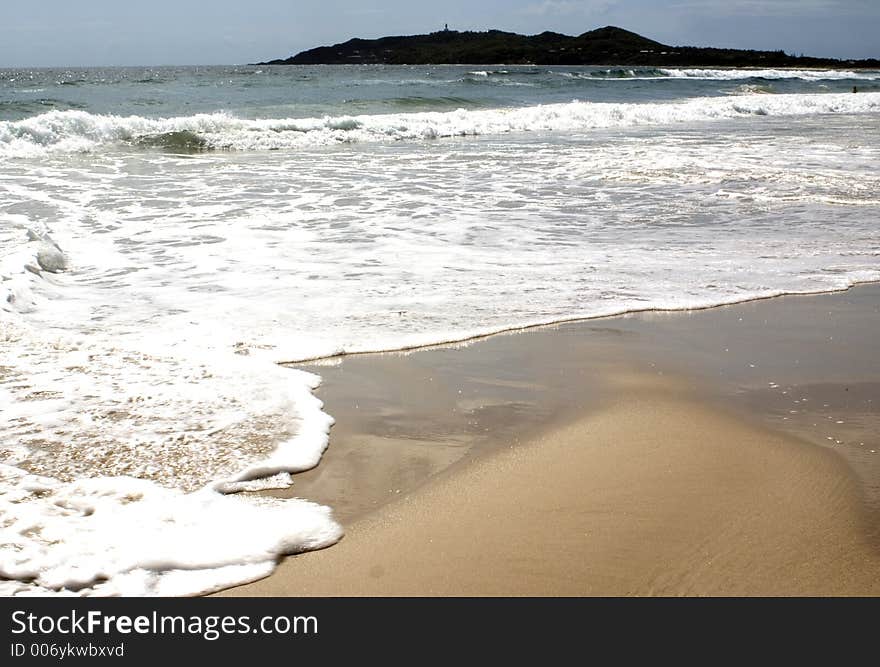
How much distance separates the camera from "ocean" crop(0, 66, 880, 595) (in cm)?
263

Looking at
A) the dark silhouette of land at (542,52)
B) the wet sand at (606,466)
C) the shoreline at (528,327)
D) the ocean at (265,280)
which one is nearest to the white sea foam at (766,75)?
the dark silhouette of land at (542,52)

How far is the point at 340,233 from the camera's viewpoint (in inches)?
287

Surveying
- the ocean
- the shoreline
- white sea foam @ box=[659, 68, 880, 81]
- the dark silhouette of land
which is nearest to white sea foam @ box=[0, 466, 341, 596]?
the ocean

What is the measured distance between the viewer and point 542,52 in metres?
99.9

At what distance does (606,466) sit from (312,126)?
58.0 ft

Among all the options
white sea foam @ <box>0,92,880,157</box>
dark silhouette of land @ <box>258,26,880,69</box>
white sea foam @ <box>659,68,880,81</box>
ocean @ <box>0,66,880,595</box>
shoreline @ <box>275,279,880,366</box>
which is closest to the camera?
ocean @ <box>0,66,880,595</box>

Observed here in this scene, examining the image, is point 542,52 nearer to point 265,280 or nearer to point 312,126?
point 312,126

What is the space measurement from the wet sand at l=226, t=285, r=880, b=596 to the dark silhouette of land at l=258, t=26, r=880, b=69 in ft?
292

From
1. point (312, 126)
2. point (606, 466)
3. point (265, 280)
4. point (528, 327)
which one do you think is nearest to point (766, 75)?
point (312, 126)

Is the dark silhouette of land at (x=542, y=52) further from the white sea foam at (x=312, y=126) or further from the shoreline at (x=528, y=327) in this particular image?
the shoreline at (x=528, y=327)

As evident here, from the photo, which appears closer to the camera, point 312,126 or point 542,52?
point 312,126

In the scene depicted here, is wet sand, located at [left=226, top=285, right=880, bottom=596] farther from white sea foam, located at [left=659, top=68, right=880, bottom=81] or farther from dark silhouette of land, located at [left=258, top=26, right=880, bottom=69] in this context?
dark silhouette of land, located at [left=258, top=26, right=880, bottom=69]
